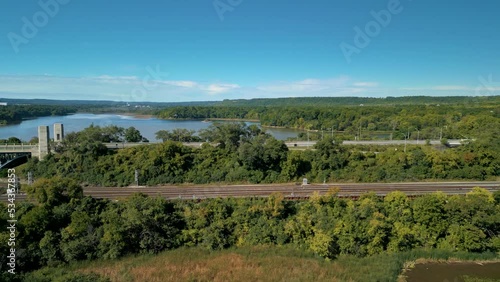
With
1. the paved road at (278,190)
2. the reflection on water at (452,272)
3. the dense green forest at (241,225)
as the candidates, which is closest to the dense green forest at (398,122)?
the paved road at (278,190)

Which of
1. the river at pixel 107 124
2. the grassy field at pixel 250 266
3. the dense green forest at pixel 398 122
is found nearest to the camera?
the grassy field at pixel 250 266

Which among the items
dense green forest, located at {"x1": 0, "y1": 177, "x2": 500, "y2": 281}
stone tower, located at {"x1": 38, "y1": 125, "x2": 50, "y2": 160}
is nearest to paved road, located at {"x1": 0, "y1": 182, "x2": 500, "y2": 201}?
dense green forest, located at {"x1": 0, "y1": 177, "x2": 500, "y2": 281}

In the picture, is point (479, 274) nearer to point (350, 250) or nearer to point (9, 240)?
point (350, 250)

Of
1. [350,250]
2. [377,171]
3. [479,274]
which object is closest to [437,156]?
[377,171]

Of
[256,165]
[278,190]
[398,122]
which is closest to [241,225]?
[278,190]

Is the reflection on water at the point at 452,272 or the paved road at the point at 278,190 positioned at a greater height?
the paved road at the point at 278,190

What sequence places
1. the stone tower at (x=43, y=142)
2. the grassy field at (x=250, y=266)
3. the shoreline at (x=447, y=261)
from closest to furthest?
the grassy field at (x=250, y=266)
the shoreline at (x=447, y=261)
the stone tower at (x=43, y=142)

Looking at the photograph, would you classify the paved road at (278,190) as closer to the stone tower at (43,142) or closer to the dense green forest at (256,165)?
the dense green forest at (256,165)
